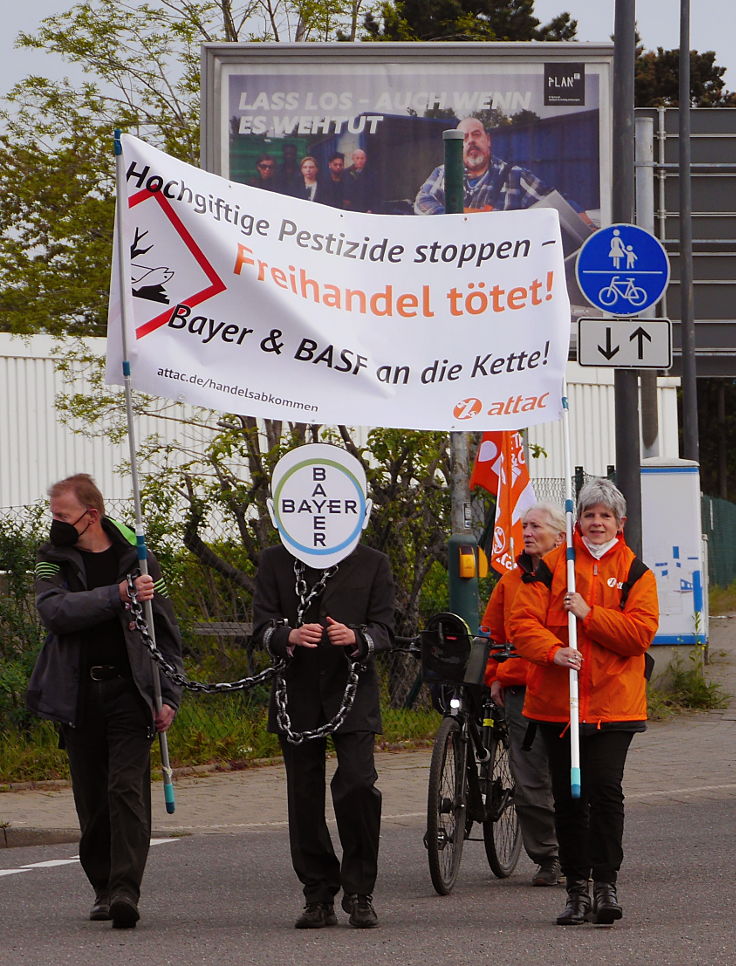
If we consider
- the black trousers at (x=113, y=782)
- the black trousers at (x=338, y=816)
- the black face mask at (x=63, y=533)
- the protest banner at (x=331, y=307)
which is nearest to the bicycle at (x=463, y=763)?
the black trousers at (x=338, y=816)

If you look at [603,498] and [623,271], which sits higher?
[623,271]

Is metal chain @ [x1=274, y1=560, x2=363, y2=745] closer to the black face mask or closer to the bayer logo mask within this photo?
the bayer logo mask

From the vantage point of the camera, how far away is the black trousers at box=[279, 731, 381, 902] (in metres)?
6.65

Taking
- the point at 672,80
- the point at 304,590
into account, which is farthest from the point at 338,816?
the point at 672,80

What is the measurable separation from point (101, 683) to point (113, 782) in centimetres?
40

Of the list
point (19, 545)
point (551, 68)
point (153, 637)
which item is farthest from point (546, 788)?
point (551, 68)

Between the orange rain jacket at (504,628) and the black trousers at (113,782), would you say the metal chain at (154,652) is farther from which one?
the orange rain jacket at (504,628)

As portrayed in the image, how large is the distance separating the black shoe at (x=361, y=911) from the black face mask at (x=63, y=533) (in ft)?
5.98

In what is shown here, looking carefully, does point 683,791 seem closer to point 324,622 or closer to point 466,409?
point 466,409

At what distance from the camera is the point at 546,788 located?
793cm

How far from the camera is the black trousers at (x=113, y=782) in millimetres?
6738

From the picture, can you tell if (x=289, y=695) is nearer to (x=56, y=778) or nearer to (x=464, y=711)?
(x=464, y=711)

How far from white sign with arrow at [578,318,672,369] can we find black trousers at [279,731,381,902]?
5218 mm

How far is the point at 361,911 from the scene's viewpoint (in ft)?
21.8
